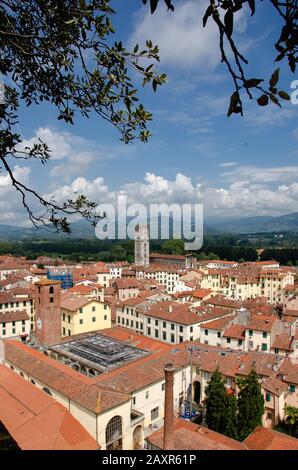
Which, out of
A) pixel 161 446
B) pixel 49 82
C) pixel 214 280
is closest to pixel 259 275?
pixel 214 280

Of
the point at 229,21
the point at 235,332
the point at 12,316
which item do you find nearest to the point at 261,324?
the point at 235,332

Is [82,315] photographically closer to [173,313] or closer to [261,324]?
[173,313]

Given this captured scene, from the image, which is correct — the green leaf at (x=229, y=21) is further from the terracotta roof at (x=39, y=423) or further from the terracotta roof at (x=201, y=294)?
the terracotta roof at (x=201, y=294)

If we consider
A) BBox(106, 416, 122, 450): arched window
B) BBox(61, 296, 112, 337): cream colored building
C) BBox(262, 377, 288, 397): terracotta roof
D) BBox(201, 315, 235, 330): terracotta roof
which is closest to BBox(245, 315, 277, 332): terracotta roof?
BBox(201, 315, 235, 330): terracotta roof

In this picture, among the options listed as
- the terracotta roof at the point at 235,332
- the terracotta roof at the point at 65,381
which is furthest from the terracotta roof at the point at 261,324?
the terracotta roof at the point at 65,381

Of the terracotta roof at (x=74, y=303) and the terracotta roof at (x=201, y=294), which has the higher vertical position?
the terracotta roof at (x=74, y=303)
